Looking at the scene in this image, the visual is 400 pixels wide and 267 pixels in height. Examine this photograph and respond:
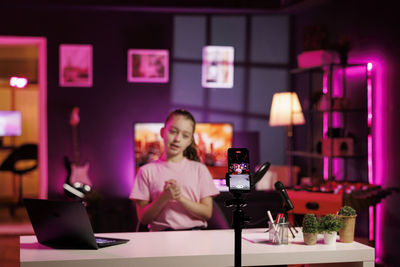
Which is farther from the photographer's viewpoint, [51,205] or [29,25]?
[29,25]

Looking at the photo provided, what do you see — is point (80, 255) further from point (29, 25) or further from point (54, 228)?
point (29, 25)

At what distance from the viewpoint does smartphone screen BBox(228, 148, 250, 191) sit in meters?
1.82

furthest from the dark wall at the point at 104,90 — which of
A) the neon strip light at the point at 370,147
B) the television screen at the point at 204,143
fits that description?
the neon strip light at the point at 370,147

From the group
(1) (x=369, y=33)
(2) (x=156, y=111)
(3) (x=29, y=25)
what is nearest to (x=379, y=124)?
(1) (x=369, y=33)

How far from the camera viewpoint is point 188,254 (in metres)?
2.33

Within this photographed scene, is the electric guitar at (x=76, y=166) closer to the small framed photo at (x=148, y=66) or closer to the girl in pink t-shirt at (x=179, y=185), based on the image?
the small framed photo at (x=148, y=66)

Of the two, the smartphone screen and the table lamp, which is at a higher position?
the table lamp

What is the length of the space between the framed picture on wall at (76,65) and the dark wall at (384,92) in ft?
9.90

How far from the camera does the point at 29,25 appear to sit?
22.6 feet

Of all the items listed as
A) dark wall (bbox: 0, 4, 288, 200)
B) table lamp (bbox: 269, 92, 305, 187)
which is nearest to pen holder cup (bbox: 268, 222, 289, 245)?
table lamp (bbox: 269, 92, 305, 187)

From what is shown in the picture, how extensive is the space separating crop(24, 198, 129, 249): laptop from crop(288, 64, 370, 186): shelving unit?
3.28m

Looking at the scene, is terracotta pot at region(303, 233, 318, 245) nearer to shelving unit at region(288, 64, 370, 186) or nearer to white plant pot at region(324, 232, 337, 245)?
white plant pot at region(324, 232, 337, 245)

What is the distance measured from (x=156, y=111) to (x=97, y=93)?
72 centimetres

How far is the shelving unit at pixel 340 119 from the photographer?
541 cm
